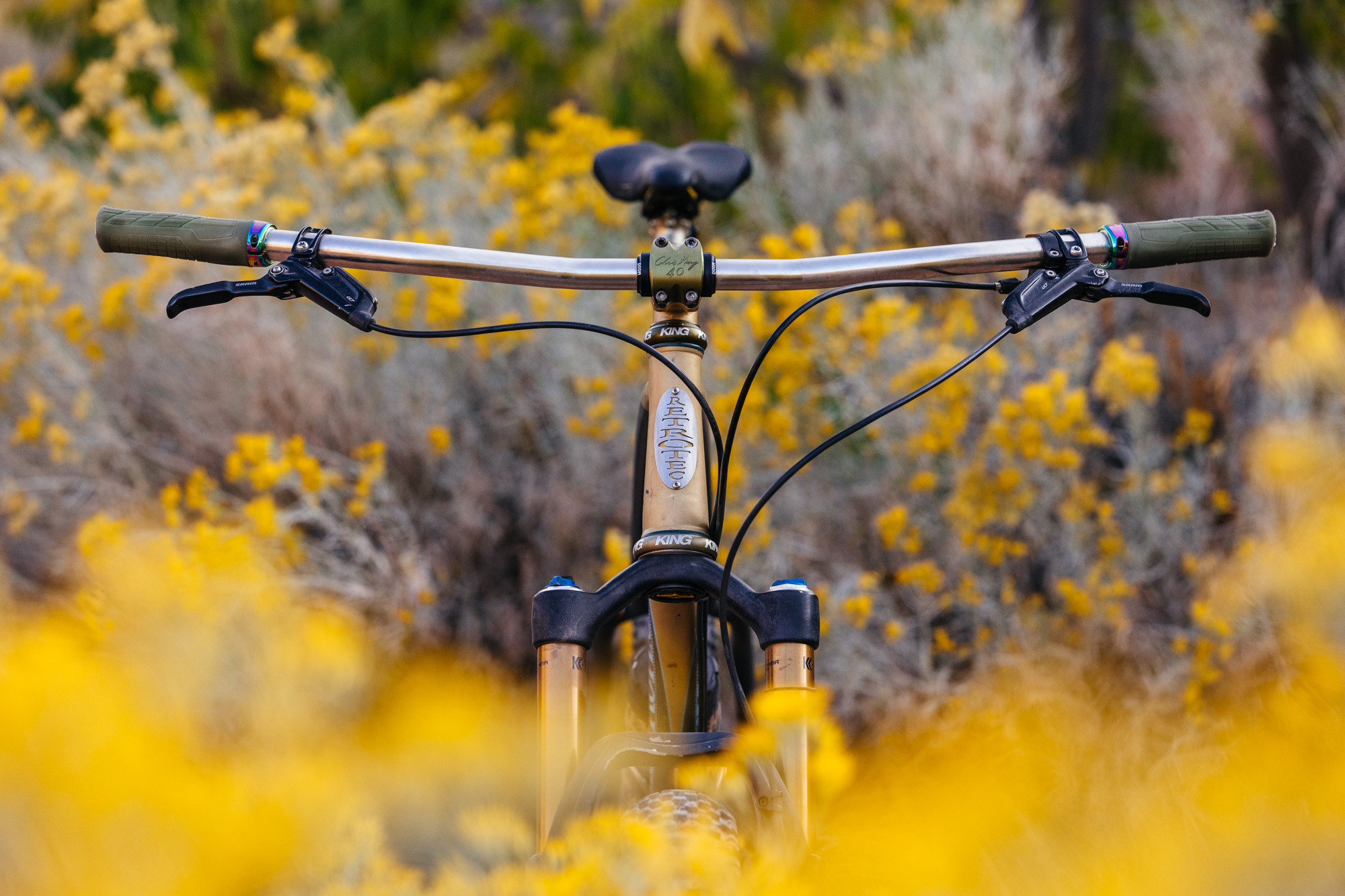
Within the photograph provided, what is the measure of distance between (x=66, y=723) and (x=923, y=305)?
130 inches

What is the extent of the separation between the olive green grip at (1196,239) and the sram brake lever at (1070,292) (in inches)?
3.9

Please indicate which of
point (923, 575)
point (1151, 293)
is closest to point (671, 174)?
point (1151, 293)

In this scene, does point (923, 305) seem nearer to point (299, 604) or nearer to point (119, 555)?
point (299, 604)

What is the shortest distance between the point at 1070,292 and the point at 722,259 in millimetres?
463

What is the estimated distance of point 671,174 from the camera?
63.7 inches

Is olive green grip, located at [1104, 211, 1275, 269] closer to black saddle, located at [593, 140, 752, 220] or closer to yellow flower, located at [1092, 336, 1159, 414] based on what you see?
black saddle, located at [593, 140, 752, 220]

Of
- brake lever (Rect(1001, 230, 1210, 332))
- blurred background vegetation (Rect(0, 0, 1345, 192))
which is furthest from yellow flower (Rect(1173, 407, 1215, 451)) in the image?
blurred background vegetation (Rect(0, 0, 1345, 192))

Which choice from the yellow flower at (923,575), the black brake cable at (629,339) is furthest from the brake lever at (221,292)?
the yellow flower at (923,575)

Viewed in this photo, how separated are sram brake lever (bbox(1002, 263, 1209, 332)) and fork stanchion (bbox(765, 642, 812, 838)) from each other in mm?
503

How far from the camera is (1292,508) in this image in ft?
9.82

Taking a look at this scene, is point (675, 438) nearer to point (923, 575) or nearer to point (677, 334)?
point (677, 334)

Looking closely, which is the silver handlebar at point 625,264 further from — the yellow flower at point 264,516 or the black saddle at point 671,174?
the yellow flower at point 264,516

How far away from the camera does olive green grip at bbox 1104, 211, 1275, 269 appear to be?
54.5 inches

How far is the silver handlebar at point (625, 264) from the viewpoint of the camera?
131 cm
